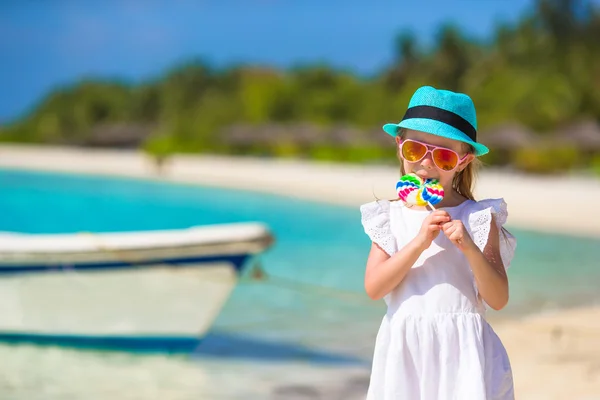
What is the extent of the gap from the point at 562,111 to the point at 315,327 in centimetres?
2818

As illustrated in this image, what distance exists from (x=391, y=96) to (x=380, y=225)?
157ft

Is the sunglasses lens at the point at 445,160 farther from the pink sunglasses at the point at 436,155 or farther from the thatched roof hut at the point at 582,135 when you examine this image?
the thatched roof hut at the point at 582,135

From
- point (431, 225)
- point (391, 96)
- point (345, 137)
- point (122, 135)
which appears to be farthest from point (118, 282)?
point (122, 135)

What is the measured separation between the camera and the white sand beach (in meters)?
5.41

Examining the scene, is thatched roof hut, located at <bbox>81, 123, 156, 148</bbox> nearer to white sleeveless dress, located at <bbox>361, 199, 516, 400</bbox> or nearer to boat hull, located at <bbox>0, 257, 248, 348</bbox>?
boat hull, located at <bbox>0, 257, 248, 348</bbox>

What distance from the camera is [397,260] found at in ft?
7.13

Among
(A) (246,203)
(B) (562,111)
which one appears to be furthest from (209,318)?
(B) (562,111)

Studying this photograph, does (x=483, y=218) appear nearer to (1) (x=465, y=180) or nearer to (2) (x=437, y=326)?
(1) (x=465, y=180)

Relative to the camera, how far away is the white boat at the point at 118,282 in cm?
604

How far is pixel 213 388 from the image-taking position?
5656mm

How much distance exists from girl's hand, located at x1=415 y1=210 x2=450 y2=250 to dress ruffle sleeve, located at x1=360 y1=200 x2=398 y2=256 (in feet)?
0.50

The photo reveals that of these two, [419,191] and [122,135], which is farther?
[122,135]

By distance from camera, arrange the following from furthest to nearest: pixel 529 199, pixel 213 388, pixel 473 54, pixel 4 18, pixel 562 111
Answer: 1. pixel 4 18
2. pixel 473 54
3. pixel 562 111
4. pixel 529 199
5. pixel 213 388

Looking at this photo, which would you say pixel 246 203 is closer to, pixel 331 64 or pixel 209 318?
pixel 209 318
